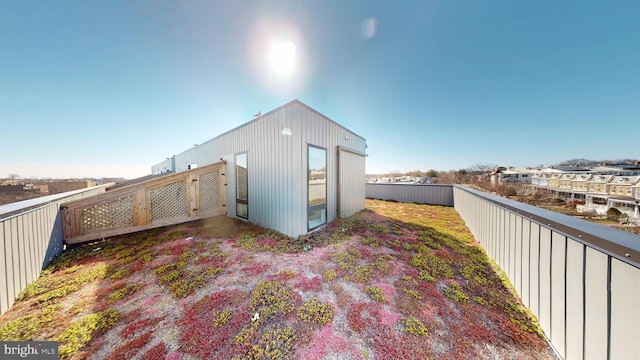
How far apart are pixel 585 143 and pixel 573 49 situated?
549 inches

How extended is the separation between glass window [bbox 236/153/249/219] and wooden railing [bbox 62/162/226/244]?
693 millimetres

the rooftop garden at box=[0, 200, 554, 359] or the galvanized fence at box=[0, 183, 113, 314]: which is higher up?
the galvanized fence at box=[0, 183, 113, 314]

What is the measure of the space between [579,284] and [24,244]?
251 inches

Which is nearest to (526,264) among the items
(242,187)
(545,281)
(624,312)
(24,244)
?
(545,281)

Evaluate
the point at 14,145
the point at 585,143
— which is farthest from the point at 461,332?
the point at 585,143

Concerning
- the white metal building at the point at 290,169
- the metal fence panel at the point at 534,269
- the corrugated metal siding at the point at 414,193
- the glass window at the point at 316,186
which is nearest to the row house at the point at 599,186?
the corrugated metal siding at the point at 414,193

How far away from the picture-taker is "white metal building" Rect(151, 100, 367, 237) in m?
4.38

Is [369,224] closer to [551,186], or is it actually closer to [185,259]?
[185,259]

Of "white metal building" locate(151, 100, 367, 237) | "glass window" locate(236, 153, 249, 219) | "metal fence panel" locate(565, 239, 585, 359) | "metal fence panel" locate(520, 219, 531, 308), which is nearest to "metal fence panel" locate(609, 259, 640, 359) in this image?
"metal fence panel" locate(565, 239, 585, 359)

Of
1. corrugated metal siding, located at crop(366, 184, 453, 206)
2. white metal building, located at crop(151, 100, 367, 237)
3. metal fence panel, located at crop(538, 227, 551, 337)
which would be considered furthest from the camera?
corrugated metal siding, located at crop(366, 184, 453, 206)

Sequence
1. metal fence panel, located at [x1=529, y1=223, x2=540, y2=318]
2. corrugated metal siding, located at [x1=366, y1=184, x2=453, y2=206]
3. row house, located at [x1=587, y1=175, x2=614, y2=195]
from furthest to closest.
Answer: corrugated metal siding, located at [x1=366, y1=184, x2=453, y2=206], row house, located at [x1=587, y1=175, x2=614, y2=195], metal fence panel, located at [x1=529, y1=223, x2=540, y2=318]

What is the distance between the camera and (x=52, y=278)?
281cm

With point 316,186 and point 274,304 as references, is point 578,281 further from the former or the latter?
point 316,186

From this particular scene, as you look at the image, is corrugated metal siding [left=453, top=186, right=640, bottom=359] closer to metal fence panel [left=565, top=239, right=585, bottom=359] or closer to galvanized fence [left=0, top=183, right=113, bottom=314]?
metal fence panel [left=565, top=239, right=585, bottom=359]
